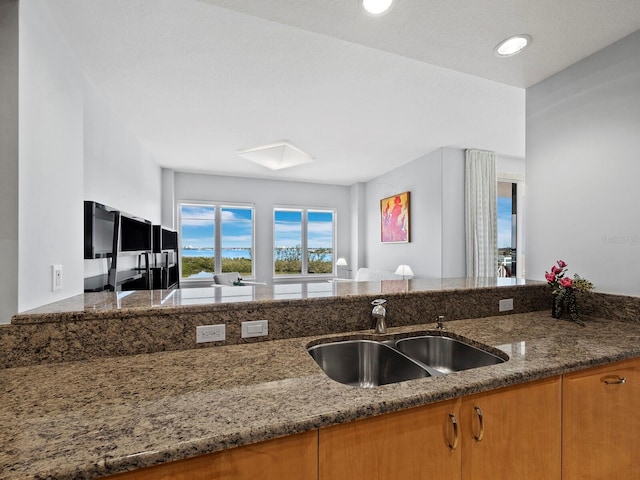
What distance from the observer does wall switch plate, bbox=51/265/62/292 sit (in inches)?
50.5

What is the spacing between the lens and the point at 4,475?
0.54m

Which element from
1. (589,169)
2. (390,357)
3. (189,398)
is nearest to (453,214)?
(589,169)

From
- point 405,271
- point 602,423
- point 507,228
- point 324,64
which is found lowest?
point 602,423

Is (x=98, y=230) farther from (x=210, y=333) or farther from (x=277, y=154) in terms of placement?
(x=277, y=154)

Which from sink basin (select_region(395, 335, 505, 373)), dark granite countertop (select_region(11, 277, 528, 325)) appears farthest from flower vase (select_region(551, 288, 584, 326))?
sink basin (select_region(395, 335, 505, 373))

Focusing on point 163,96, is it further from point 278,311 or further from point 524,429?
point 524,429

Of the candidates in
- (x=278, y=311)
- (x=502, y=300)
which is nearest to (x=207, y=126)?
(x=278, y=311)

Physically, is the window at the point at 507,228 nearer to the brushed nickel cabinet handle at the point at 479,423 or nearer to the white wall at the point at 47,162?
the brushed nickel cabinet handle at the point at 479,423

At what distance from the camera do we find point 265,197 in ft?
19.7

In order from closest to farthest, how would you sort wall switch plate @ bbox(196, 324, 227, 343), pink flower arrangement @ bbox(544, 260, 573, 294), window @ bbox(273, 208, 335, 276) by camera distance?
wall switch plate @ bbox(196, 324, 227, 343) < pink flower arrangement @ bbox(544, 260, 573, 294) < window @ bbox(273, 208, 335, 276)

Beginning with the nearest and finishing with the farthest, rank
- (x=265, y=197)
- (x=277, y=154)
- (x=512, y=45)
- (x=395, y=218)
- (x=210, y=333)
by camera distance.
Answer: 1. (x=210, y=333)
2. (x=512, y=45)
3. (x=277, y=154)
4. (x=395, y=218)
5. (x=265, y=197)

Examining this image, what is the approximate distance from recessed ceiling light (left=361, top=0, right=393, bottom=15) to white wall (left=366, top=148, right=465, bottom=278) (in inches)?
122

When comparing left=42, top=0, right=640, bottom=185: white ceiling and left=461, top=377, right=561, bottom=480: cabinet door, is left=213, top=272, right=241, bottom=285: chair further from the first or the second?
left=461, top=377, right=561, bottom=480: cabinet door

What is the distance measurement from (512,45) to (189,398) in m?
2.21
